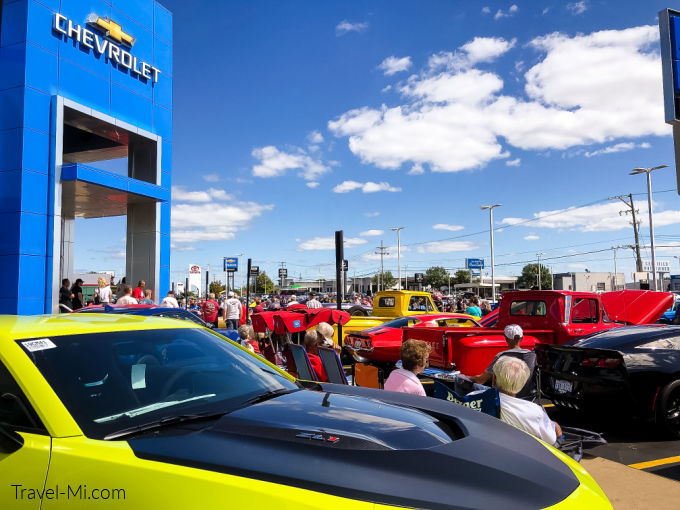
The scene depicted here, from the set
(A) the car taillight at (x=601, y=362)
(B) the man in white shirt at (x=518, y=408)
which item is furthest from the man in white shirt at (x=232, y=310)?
(B) the man in white shirt at (x=518, y=408)

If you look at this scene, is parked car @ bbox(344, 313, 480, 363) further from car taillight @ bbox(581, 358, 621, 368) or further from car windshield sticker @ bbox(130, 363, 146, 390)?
car windshield sticker @ bbox(130, 363, 146, 390)

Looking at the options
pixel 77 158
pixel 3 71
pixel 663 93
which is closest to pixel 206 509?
pixel 663 93

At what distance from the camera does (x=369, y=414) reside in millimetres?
2408

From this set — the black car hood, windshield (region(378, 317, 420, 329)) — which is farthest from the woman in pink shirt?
windshield (region(378, 317, 420, 329))

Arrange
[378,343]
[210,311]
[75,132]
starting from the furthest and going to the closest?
[75,132] < [210,311] < [378,343]

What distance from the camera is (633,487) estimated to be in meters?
4.55

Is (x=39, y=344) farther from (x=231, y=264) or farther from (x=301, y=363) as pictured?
(x=231, y=264)

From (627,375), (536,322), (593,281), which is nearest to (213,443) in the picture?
(627,375)

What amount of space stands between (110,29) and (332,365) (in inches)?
623

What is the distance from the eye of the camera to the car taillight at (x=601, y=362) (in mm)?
5996

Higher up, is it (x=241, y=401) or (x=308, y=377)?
(x=241, y=401)

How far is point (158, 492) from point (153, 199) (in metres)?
18.0

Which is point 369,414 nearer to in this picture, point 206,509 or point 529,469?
point 529,469

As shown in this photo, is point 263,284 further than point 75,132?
Yes
